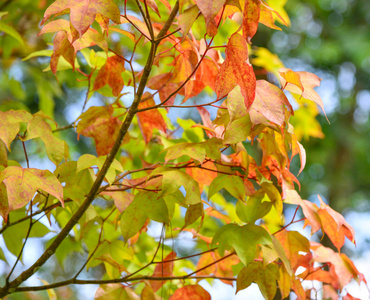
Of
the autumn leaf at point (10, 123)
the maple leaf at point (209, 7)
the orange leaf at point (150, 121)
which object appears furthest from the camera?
the orange leaf at point (150, 121)

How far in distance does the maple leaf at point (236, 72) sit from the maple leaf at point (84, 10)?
16cm

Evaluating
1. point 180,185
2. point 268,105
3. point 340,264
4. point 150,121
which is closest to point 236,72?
point 268,105

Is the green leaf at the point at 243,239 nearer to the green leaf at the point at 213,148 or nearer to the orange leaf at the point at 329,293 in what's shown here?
the green leaf at the point at 213,148

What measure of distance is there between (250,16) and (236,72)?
81 millimetres

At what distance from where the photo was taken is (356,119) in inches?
179

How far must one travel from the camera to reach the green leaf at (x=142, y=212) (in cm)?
66

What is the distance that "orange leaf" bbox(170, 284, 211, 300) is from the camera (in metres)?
0.75

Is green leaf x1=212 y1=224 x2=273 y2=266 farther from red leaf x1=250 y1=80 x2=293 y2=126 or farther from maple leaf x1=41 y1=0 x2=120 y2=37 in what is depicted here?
maple leaf x1=41 y1=0 x2=120 y2=37

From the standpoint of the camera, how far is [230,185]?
681 mm

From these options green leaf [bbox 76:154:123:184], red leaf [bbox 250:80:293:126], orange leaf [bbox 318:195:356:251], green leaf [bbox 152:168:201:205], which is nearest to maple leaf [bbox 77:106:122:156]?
green leaf [bbox 76:154:123:184]

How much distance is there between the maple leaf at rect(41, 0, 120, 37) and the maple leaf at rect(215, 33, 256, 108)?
0.16 m

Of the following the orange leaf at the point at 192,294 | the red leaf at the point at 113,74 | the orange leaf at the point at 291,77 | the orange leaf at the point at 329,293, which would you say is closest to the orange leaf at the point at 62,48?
the red leaf at the point at 113,74

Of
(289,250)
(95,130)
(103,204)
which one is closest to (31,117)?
(95,130)

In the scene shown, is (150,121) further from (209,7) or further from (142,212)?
(209,7)
